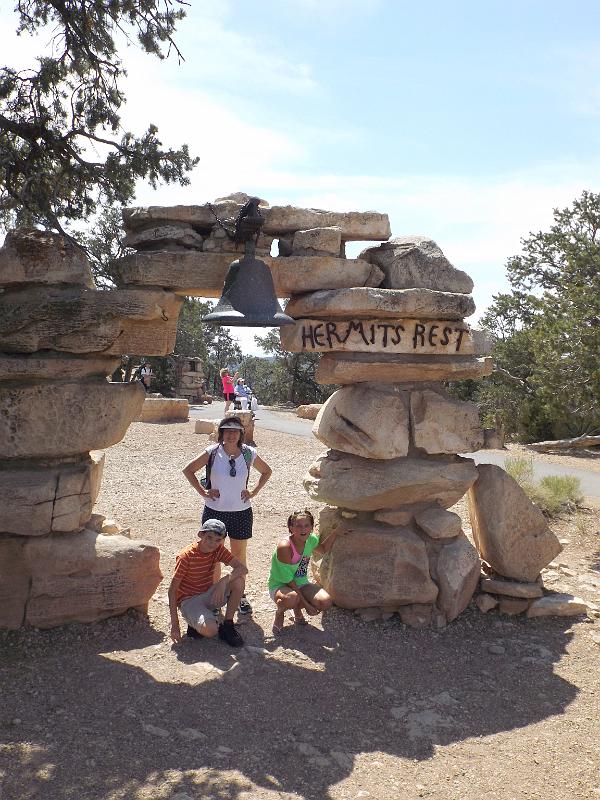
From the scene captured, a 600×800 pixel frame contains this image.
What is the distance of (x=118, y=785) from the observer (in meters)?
2.92

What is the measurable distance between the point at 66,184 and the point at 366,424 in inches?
122

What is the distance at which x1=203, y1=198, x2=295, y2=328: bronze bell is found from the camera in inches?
157

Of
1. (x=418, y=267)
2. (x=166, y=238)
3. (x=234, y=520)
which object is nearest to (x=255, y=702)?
(x=234, y=520)

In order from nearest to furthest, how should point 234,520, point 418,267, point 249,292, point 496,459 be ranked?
point 249,292 < point 234,520 < point 418,267 < point 496,459

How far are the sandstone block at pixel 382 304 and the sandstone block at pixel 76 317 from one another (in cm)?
99

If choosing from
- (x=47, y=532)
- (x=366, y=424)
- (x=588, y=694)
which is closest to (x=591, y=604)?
(x=588, y=694)

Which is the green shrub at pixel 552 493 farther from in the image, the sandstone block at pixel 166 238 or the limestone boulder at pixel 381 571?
the sandstone block at pixel 166 238

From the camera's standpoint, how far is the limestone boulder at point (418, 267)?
4.93 metres

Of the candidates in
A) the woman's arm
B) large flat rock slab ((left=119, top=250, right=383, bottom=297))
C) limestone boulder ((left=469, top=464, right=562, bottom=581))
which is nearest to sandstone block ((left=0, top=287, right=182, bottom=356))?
large flat rock slab ((left=119, top=250, right=383, bottom=297))

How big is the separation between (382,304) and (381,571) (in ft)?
6.24

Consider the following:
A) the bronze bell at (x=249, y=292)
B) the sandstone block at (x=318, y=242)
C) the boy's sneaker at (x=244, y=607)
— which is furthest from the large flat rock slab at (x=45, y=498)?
the sandstone block at (x=318, y=242)

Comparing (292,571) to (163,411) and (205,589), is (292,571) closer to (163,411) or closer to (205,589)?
(205,589)

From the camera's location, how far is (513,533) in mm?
5082

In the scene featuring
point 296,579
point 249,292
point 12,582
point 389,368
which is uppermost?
point 249,292
